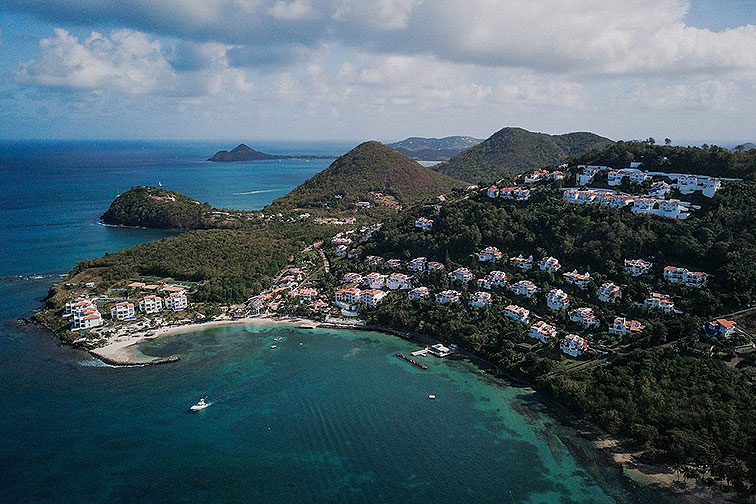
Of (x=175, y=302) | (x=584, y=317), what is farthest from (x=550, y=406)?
(x=175, y=302)

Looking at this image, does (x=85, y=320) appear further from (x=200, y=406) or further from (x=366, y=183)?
(x=366, y=183)

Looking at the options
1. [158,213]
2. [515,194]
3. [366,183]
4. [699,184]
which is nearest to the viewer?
[699,184]

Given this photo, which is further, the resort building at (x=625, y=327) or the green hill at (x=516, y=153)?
the green hill at (x=516, y=153)

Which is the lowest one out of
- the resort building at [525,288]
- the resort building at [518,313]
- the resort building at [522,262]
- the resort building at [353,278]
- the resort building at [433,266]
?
the resort building at [518,313]

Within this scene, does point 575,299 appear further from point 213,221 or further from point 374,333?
point 213,221

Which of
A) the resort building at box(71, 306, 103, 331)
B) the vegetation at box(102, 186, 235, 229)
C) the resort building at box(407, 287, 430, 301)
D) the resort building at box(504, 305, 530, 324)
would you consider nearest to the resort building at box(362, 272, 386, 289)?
the resort building at box(407, 287, 430, 301)

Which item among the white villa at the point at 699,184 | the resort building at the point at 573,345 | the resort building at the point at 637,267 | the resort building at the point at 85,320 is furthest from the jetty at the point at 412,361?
the white villa at the point at 699,184

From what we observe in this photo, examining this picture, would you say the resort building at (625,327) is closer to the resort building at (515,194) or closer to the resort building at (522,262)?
the resort building at (522,262)
